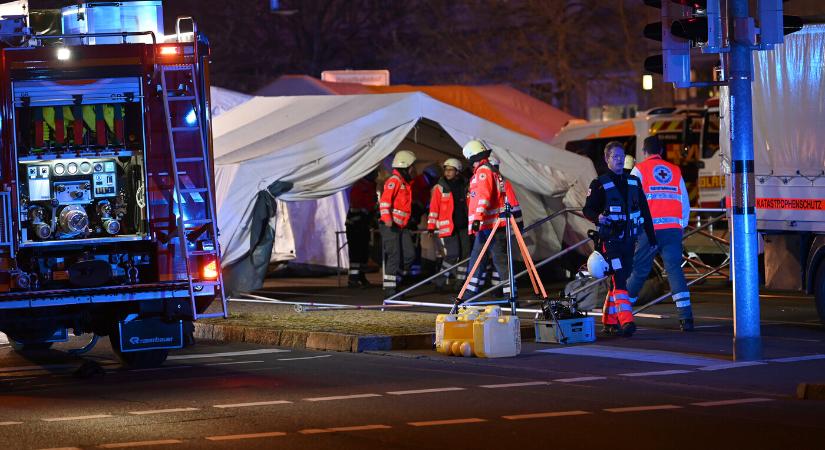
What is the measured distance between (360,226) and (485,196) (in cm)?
520

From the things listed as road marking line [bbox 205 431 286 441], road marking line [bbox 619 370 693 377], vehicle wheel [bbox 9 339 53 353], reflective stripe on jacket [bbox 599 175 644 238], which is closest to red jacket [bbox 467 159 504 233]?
reflective stripe on jacket [bbox 599 175 644 238]

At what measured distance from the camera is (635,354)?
41.8 feet

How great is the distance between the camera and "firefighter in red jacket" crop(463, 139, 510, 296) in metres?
17.5

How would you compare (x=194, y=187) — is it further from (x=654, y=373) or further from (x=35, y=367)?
(x=654, y=373)

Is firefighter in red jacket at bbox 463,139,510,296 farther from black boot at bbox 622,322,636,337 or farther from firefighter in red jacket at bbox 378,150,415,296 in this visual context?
black boot at bbox 622,322,636,337

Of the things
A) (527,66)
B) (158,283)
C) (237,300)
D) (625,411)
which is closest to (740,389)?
(625,411)

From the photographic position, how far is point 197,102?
13.1 metres

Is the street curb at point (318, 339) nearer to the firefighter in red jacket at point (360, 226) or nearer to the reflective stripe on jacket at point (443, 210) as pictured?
the reflective stripe on jacket at point (443, 210)

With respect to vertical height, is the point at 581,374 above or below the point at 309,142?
below

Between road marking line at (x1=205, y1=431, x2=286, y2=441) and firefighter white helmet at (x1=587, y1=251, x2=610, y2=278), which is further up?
firefighter white helmet at (x1=587, y1=251, x2=610, y2=278)

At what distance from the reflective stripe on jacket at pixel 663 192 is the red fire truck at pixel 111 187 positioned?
457 centimetres

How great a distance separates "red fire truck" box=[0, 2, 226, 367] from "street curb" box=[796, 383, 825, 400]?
5211 mm

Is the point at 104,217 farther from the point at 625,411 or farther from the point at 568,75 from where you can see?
the point at 568,75

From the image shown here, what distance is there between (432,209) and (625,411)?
11.2 metres
